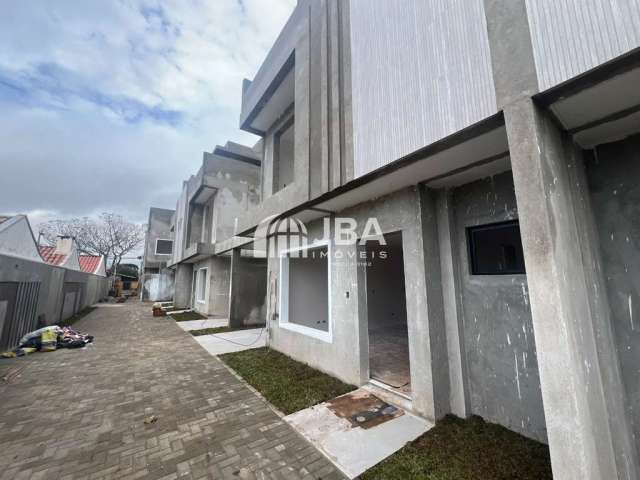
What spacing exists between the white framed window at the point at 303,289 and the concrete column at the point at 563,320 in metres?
3.98

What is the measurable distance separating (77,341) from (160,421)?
19.4 ft

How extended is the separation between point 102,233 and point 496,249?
40965 mm

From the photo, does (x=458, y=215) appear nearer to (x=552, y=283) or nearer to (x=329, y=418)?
(x=552, y=283)

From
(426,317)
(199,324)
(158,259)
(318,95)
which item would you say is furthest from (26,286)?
(158,259)

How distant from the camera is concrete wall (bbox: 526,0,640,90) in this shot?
4.65 ft

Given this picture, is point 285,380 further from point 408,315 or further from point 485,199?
point 485,199

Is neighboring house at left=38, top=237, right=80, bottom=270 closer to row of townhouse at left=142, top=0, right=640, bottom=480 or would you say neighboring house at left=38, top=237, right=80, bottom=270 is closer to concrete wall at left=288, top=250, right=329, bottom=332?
concrete wall at left=288, top=250, right=329, bottom=332

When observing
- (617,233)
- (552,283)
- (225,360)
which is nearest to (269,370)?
(225,360)

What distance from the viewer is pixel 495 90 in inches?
75.5

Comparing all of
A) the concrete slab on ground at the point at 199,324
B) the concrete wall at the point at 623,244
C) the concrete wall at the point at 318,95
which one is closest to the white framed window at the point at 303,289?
the concrete wall at the point at 318,95

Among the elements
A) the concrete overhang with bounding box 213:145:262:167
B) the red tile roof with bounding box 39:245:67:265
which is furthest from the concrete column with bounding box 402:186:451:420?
the red tile roof with bounding box 39:245:67:265

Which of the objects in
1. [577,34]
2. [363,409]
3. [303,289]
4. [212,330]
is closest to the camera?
[577,34]

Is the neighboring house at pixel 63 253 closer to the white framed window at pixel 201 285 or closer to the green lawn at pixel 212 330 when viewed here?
the white framed window at pixel 201 285

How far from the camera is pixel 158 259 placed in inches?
959
